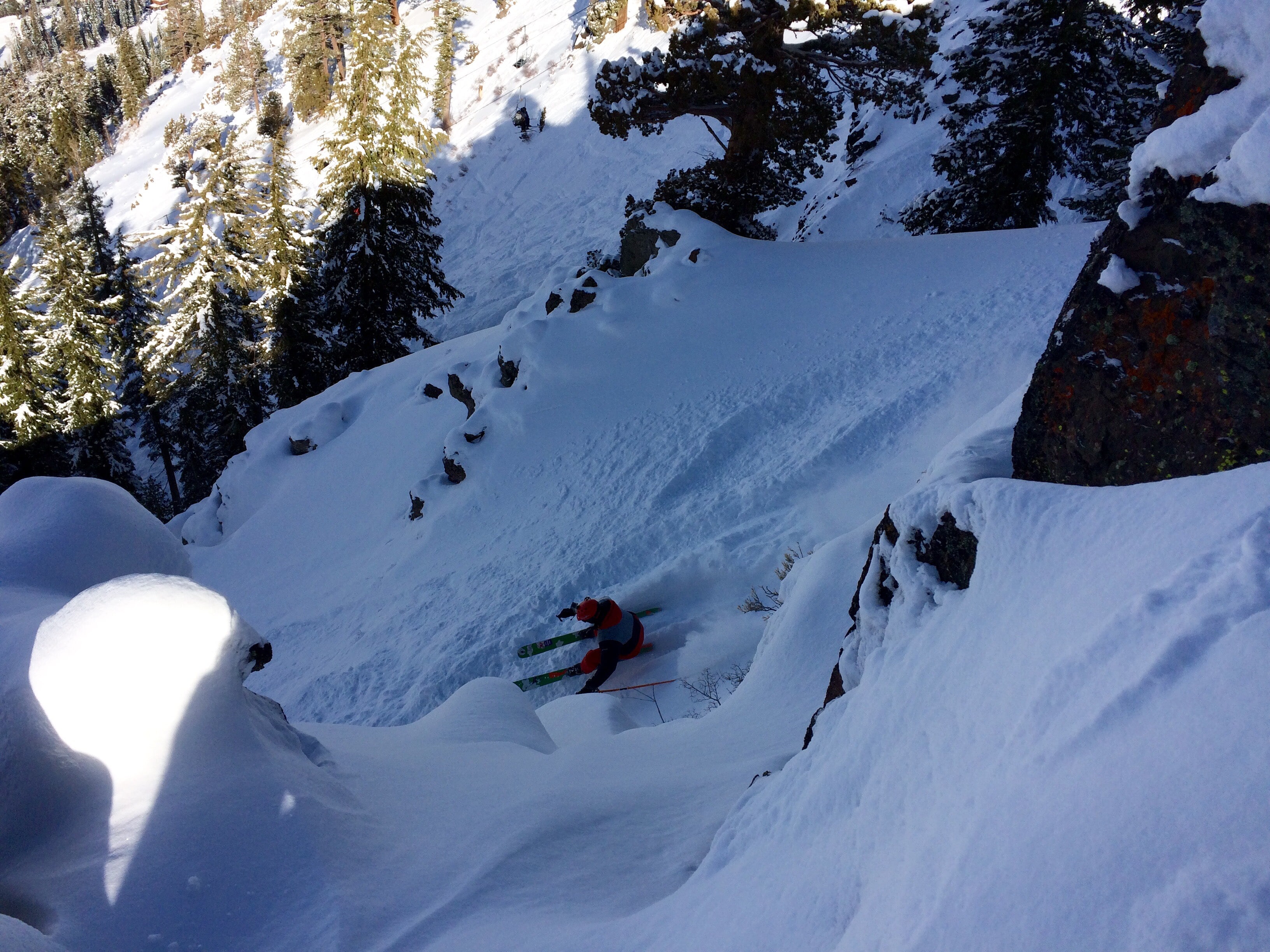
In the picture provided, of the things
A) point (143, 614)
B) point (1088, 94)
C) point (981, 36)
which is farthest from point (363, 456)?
point (1088, 94)

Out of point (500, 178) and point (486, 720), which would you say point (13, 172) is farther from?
point (486, 720)

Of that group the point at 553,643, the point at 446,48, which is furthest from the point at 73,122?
the point at 553,643

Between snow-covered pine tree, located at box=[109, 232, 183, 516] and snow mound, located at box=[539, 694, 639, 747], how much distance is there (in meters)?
22.0

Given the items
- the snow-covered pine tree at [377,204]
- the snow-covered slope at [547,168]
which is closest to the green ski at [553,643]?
the snow-covered slope at [547,168]

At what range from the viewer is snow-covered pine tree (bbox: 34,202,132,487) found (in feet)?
70.5

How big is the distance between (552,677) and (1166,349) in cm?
638

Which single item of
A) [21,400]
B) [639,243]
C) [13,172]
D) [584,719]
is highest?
[13,172]

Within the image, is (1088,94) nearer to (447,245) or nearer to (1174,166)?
(1174,166)

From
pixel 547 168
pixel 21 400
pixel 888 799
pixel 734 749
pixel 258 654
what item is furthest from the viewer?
Answer: pixel 547 168

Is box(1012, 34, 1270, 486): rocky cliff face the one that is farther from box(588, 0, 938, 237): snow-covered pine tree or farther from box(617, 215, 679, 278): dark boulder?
box(617, 215, 679, 278): dark boulder

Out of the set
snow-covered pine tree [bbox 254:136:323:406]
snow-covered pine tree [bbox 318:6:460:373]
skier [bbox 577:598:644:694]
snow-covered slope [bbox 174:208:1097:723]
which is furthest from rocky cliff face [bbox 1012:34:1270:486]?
snow-covered pine tree [bbox 254:136:323:406]

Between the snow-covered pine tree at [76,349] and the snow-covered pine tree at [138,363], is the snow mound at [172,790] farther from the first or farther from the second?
the snow-covered pine tree at [138,363]

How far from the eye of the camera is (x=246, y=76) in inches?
2227

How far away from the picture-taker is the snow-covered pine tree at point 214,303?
68.3 ft
